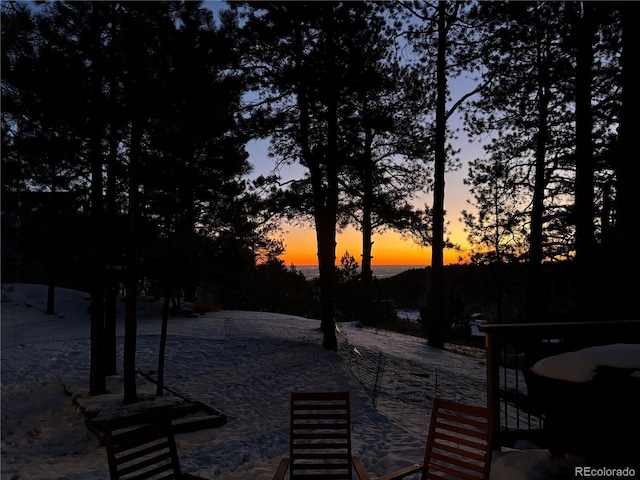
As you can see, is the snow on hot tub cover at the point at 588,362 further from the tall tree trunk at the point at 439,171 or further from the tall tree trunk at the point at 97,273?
the tall tree trunk at the point at 439,171

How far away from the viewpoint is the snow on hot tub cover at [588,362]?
3.51 meters

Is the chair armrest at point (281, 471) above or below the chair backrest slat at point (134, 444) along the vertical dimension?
below

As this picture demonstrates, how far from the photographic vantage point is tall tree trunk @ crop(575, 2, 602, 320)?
8586 mm

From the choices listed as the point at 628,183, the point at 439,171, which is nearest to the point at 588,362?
the point at 628,183

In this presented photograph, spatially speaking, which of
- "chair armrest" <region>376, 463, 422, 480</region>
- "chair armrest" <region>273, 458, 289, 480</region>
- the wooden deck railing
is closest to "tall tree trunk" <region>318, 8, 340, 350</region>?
the wooden deck railing

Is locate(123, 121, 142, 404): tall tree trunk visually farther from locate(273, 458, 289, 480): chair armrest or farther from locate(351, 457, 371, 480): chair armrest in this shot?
locate(351, 457, 371, 480): chair armrest

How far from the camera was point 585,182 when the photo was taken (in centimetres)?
939

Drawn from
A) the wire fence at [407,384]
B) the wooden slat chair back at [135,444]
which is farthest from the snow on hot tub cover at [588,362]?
the wire fence at [407,384]

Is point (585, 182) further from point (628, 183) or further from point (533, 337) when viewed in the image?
point (533, 337)

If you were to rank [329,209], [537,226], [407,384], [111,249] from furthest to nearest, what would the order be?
[537,226] → [329,209] → [407,384] → [111,249]

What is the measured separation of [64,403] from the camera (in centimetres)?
946

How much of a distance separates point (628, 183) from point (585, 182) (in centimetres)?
169

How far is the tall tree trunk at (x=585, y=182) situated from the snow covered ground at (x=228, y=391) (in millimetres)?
3108

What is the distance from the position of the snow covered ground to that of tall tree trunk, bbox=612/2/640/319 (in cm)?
372
